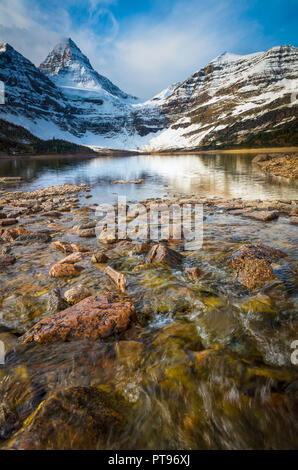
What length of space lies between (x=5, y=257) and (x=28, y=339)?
402cm

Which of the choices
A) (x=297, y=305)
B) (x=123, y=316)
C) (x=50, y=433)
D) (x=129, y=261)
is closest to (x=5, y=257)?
(x=129, y=261)

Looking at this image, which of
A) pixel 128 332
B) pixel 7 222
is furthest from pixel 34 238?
pixel 128 332

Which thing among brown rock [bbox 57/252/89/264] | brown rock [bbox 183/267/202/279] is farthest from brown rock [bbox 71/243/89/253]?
brown rock [bbox 183/267/202/279]

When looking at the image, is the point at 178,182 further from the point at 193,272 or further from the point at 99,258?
the point at 193,272

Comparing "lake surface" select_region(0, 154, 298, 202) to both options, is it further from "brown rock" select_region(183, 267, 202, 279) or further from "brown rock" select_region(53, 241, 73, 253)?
"brown rock" select_region(183, 267, 202, 279)

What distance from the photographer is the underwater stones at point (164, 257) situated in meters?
6.17

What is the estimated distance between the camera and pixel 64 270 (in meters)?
5.93

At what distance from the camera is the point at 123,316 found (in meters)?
4.00

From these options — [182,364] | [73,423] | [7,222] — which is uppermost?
[7,222]

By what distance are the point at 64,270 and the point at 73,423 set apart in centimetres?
406
